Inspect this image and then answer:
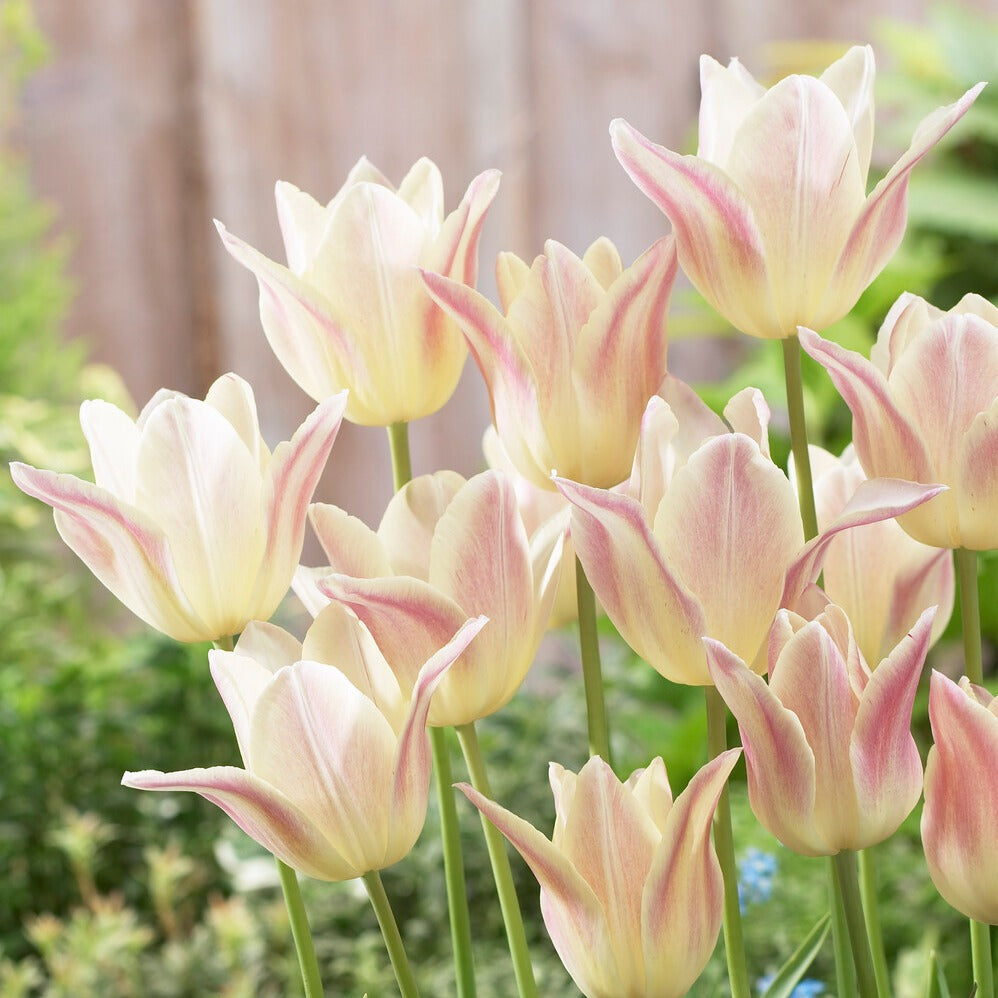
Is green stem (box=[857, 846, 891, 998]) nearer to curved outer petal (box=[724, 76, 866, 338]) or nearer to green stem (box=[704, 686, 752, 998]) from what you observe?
green stem (box=[704, 686, 752, 998])

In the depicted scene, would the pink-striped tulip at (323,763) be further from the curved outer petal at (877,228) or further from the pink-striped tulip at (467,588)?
the curved outer petal at (877,228)

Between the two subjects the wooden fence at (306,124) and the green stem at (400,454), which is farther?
the wooden fence at (306,124)

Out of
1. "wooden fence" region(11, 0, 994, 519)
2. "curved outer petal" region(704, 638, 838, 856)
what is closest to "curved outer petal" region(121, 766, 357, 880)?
"curved outer petal" region(704, 638, 838, 856)

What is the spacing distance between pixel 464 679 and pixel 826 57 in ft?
5.49

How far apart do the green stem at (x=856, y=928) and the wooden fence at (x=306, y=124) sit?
5.13 feet

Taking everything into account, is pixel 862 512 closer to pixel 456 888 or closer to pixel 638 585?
pixel 638 585

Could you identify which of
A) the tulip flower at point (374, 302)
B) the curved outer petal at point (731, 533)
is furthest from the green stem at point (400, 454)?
the curved outer petal at point (731, 533)

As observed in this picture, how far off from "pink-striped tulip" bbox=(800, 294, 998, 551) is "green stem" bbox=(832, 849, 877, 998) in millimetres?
89

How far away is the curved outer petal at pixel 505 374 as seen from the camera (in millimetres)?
344

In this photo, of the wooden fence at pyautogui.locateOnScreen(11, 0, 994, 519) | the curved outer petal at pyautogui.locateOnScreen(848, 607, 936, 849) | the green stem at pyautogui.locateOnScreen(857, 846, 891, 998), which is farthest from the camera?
the wooden fence at pyautogui.locateOnScreen(11, 0, 994, 519)

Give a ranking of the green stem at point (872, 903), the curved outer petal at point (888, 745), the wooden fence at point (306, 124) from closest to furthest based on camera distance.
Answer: the curved outer petal at point (888, 745) < the green stem at point (872, 903) < the wooden fence at point (306, 124)

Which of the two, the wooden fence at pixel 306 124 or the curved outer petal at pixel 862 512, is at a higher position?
the wooden fence at pixel 306 124

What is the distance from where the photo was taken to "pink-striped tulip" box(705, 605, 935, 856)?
298 millimetres

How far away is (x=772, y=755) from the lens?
0.31 m
